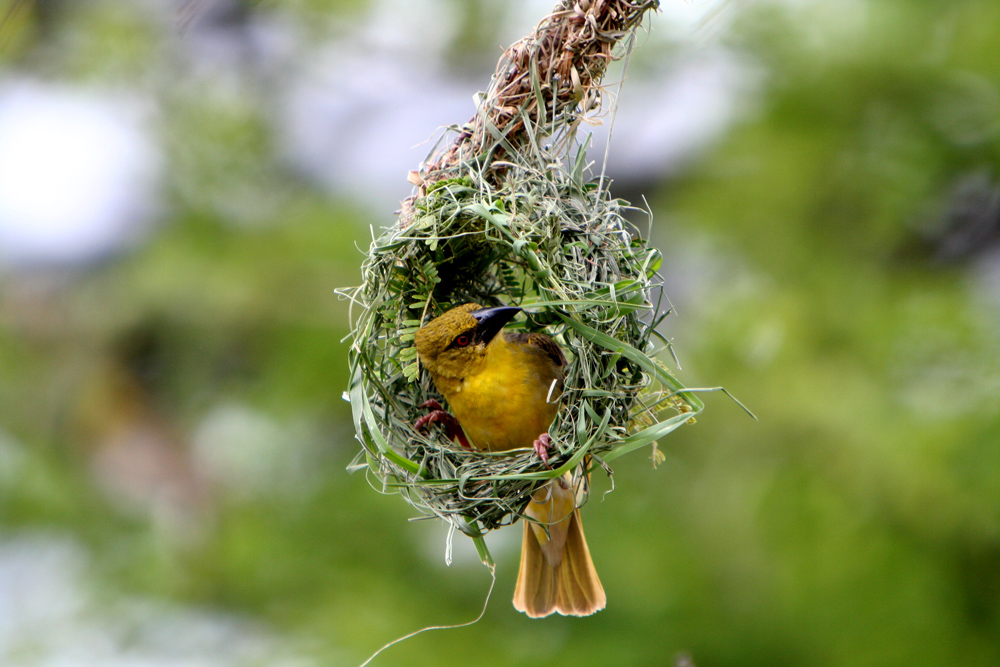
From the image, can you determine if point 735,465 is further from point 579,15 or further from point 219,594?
point 219,594

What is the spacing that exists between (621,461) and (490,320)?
8.42ft

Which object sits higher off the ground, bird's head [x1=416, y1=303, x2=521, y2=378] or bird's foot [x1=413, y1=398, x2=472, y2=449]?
bird's head [x1=416, y1=303, x2=521, y2=378]

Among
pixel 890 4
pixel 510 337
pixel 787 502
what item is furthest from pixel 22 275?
pixel 890 4

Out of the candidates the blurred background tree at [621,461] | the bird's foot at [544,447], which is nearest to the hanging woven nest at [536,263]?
the bird's foot at [544,447]

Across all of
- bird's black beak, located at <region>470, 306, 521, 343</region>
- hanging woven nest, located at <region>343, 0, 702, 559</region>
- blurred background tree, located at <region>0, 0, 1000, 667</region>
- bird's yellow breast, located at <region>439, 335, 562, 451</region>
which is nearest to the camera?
hanging woven nest, located at <region>343, 0, 702, 559</region>

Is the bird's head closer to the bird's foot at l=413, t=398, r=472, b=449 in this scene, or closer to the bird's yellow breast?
the bird's yellow breast

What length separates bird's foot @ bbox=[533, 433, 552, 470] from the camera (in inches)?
87.8

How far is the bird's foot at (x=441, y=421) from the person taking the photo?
8.64 ft

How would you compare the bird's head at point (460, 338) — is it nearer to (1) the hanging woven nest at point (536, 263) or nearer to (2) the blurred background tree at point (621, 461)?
(1) the hanging woven nest at point (536, 263)

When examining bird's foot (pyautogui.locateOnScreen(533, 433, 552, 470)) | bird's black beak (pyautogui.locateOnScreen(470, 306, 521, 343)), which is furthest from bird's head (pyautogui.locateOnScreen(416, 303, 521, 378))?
bird's foot (pyautogui.locateOnScreen(533, 433, 552, 470))

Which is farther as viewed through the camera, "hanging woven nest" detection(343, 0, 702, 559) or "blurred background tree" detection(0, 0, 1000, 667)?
"blurred background tree" detection(0, 0, 1000, 667)

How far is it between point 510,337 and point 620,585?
2184mm

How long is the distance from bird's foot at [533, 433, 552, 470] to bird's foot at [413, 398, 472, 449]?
0.50 metres

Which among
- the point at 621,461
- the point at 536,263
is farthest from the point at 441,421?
the point at 621,461
